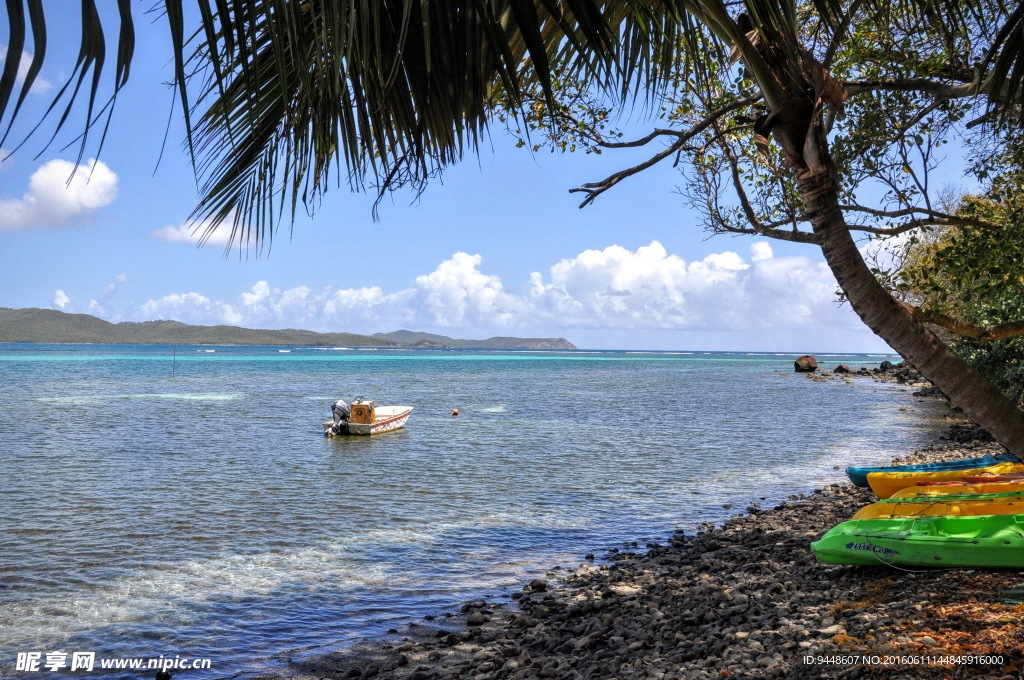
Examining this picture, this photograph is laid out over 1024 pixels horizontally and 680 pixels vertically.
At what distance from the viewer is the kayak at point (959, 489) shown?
8109 mm

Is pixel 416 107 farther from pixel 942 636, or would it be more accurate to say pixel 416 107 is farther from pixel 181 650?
pixel 181 650

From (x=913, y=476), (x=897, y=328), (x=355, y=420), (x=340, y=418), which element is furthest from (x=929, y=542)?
(x=340, y=418)

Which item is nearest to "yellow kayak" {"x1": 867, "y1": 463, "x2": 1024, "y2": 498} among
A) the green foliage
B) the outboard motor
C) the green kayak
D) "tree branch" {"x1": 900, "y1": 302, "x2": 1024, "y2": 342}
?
the green kayak

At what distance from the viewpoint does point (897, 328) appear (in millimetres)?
3877

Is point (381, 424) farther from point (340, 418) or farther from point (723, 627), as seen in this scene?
point (723, 627)

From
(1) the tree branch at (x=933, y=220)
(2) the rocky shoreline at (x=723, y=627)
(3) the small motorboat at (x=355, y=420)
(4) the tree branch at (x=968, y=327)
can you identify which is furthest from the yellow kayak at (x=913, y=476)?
(3) the small motorboat at (x=355, y=420)

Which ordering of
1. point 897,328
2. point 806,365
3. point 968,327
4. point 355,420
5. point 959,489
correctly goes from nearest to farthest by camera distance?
point 897,328 → point 968,327 → point 959,489 → point 355,420 → point 806,365

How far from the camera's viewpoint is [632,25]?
3.32 meters

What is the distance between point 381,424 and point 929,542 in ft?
63.1

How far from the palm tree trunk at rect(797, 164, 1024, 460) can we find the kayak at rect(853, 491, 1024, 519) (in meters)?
4.20

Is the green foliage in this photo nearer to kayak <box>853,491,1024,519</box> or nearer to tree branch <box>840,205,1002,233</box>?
tree branch <box>840,205,1002,233</box>

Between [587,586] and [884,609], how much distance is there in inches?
140

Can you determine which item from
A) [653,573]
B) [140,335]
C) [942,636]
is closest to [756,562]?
[653,573]

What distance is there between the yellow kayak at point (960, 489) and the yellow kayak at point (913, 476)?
1.38 metres
